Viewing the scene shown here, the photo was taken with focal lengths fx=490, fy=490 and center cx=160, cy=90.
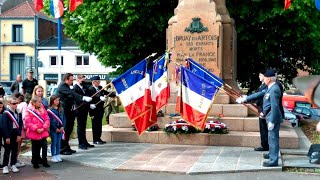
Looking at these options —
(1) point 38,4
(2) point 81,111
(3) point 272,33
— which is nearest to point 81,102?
(2) point 81,111

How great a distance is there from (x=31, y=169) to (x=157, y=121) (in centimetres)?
422

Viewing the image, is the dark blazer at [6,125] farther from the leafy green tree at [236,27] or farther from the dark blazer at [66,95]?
the leafy green tree at [236,27]

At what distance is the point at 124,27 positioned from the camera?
1953 centimetres

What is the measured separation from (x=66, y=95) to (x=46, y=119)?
1374 millimetres

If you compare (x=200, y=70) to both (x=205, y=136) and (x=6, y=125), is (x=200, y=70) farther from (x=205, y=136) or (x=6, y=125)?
(x=6, y=125)

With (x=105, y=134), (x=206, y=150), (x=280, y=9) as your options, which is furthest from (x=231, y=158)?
(x=280, y=9)

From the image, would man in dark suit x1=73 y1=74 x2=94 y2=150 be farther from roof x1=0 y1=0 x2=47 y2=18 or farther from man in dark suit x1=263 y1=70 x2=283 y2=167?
roof x1=0 y1=0 x2=47 y2=18

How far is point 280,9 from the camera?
18.4 m

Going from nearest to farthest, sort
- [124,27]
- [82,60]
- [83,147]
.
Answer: [83,147] → [124,27] → [82,60]

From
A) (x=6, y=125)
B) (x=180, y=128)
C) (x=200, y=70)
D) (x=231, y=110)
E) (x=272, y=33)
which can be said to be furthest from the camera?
(x=272, y=33)

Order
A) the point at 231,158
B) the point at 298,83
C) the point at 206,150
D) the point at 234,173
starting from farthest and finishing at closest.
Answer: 1. the point at 206,150
2. the point at 231,158
3. the point at 234,173
4. the point at 298,83

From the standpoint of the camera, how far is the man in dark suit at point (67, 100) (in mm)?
10852

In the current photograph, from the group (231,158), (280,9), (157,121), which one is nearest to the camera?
(231,158)

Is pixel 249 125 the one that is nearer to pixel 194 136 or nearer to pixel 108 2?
pixel 194 136
